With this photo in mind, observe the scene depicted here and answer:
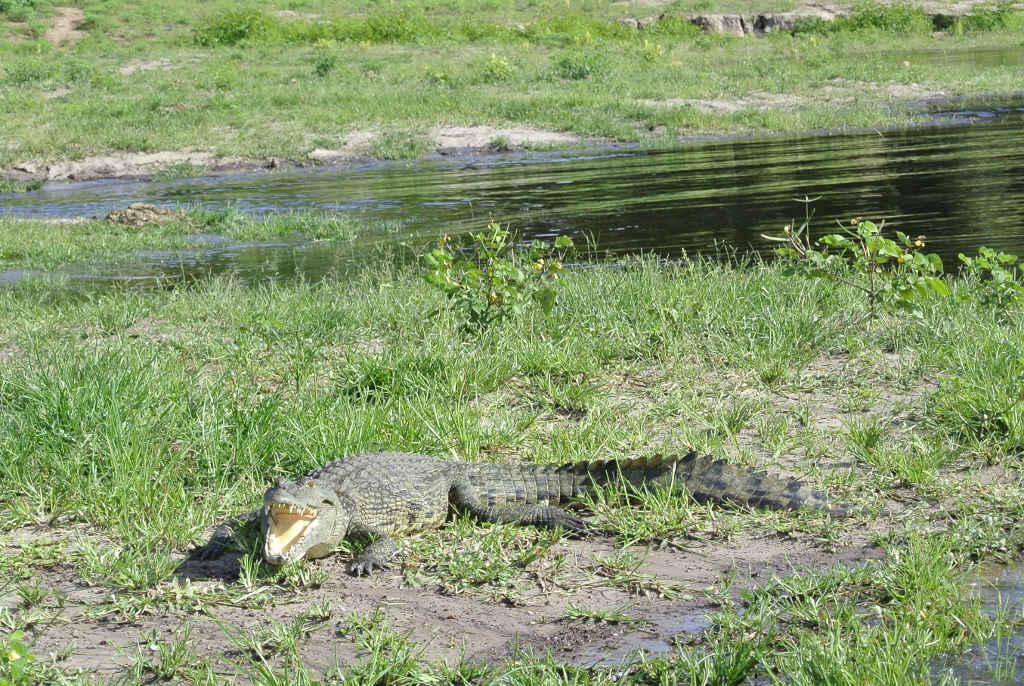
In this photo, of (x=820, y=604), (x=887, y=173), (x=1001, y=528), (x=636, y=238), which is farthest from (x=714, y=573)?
(x=887, y=173)

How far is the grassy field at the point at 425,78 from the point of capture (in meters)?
23.2

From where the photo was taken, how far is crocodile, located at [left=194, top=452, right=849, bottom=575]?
13.8 feet

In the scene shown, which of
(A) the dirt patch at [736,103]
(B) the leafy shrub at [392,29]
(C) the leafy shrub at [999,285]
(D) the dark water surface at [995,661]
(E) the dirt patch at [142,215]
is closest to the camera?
(D) the dark water surface at [995,661]

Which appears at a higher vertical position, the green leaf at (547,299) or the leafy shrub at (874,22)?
the leafy shrub at (874,22)

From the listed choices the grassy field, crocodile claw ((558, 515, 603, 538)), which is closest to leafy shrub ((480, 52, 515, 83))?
the grassy field

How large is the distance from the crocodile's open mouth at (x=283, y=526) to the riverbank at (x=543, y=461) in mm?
142

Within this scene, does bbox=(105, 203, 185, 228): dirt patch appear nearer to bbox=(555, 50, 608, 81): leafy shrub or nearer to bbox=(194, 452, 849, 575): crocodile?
bbox=(194, 452, 849, 575): crocodile

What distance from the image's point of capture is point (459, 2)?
4238 centimetres

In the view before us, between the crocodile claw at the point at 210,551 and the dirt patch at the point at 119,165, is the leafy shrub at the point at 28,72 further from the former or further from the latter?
the crocodile claw at the point at 210,551

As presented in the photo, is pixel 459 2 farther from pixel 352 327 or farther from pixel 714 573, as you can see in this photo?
pixel 714 573

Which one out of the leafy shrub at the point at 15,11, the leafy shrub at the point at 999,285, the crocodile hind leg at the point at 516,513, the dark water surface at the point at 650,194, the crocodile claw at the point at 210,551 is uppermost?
the leafy shrub at the point at 15,11

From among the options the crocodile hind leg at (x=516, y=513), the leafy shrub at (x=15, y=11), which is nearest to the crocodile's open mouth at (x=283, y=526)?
the crocodile hind leg at (x=516, y=513)

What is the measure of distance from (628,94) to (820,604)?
76.3ft

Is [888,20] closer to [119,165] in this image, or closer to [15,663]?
[119,165]
